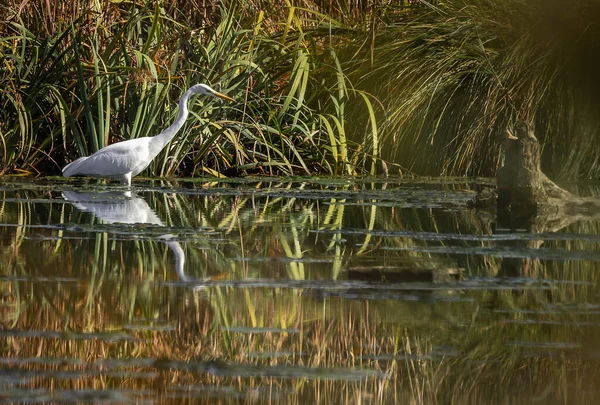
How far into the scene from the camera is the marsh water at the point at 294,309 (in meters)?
3.32

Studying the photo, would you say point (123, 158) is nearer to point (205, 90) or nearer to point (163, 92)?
point (205, 90)

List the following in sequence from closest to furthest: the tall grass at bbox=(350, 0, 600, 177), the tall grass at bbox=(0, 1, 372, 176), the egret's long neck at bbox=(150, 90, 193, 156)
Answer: the egret's long neck at bbox=(150, 90, 193, 156) → the tall grass at bbox=(0, 1, 372, 176) → the tall grass at bbox=(350, 0, 600, 177)

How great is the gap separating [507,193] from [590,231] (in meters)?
1.30

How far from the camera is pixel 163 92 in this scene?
11.5 meters

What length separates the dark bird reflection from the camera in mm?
6316

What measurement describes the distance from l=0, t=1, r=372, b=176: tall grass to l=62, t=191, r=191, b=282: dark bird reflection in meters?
1.81

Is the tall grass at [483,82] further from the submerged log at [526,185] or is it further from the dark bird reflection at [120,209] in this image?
the dark bird reflection at [120,209]

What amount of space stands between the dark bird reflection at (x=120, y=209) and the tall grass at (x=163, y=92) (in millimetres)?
1806

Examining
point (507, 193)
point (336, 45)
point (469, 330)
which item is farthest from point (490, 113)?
point (469, 330)

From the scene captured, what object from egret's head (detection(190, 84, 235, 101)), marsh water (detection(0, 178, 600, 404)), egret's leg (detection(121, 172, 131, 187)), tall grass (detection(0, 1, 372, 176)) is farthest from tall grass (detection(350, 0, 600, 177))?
marsh water (detection(0, 178, 600, 404))

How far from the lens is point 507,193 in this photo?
8375 mm

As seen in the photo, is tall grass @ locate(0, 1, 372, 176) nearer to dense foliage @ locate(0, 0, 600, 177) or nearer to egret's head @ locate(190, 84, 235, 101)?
dense foliage @ locate(0, 0, 600, 177)

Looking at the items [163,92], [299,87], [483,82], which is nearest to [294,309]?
[163,92]

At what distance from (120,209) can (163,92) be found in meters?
3.64
